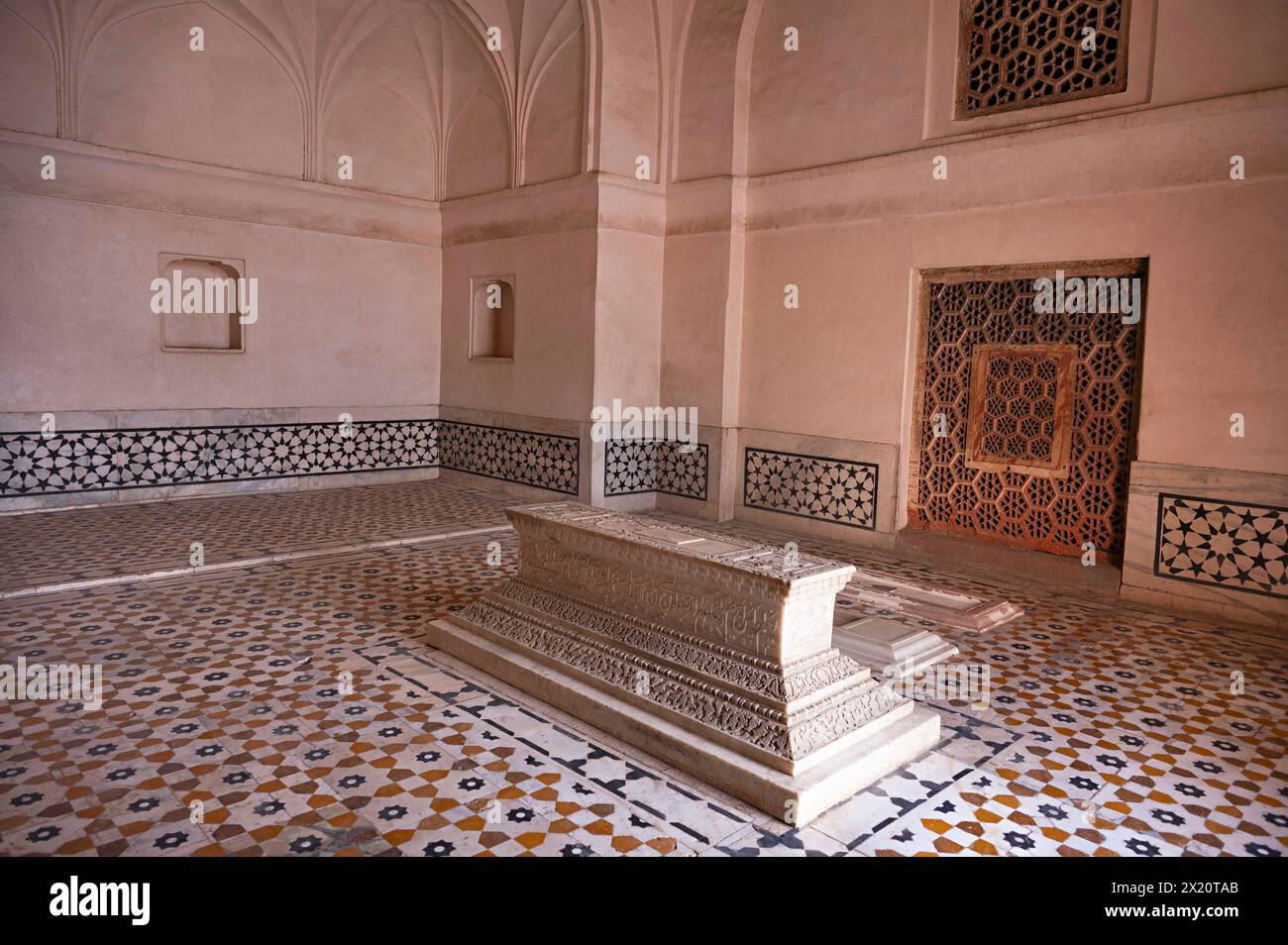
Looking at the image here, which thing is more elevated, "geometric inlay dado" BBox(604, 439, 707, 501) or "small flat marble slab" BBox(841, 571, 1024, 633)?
"geometric inlay dado" BBox(604, 439, 707, 501)

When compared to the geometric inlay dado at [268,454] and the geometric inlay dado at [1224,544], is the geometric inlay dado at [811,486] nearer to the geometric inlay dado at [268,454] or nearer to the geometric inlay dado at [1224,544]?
the geometric inlay dado at [268,454]

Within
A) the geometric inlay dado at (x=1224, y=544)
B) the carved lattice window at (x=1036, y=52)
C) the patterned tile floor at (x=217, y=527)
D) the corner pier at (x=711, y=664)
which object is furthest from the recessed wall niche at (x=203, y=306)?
the geometric inlay dado at (x=1224, y=544)

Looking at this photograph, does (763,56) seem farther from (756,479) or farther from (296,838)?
(296,838)

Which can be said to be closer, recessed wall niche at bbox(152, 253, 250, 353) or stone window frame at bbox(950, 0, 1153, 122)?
stone window frame at bbox(950, 0, 1153, 122)

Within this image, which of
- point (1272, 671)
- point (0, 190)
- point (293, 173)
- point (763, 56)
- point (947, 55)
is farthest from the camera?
point (293, 173)

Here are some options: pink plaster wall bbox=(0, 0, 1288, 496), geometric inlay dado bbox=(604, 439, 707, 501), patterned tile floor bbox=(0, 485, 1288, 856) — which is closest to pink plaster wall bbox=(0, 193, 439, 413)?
pink plaster wall bbox=(0, 0, 1288, 496)

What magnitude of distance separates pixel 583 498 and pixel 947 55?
3.55 meters

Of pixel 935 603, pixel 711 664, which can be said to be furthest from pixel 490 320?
pixel 711 664

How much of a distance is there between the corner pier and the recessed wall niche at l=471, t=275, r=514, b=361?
4427mm

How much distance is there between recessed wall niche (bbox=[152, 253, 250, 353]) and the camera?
6438mm

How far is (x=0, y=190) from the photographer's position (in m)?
5.61

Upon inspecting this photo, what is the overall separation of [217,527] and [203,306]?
2008mm

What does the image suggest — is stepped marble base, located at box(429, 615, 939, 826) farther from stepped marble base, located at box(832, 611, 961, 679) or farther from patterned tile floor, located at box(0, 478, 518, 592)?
patterned tile floor, located at box(0, 478, 518, 592)

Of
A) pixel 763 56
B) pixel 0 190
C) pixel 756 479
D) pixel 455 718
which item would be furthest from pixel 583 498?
pixel 0 190
